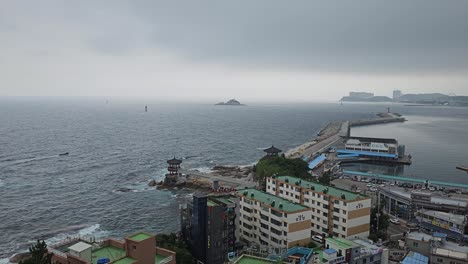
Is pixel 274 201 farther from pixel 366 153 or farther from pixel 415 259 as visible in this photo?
pixel 366 153

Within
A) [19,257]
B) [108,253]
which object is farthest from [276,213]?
[19,257]

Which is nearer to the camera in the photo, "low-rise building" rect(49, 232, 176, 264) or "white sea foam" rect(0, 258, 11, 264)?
"low-rise building" rect(49, 232, 176, 264)

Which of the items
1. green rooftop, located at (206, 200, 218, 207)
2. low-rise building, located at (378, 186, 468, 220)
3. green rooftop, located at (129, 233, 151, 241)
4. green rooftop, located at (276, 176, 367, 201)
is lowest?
low-rise building, located at (378, 186, 468, 220)

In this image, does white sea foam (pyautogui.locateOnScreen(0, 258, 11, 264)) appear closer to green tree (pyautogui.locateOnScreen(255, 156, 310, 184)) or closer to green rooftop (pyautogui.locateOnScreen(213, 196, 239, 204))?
green rooftop (pyautogui.locateOnScreen(213, 196, 239, 204))

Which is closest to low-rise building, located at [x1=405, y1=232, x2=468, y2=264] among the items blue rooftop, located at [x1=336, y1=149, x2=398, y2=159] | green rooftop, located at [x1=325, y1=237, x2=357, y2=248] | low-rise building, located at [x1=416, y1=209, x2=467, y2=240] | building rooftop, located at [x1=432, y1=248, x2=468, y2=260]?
building rooftop, located at [x1=432, y1=248, x2=468, y2=260]

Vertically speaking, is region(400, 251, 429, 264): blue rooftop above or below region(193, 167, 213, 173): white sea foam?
above

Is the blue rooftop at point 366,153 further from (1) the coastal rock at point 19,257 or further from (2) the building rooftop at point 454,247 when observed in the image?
(1) the coastal rock at point 19,257

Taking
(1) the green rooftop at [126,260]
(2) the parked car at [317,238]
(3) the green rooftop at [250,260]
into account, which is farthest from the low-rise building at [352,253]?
(1) the green rooftop at [126,260]
